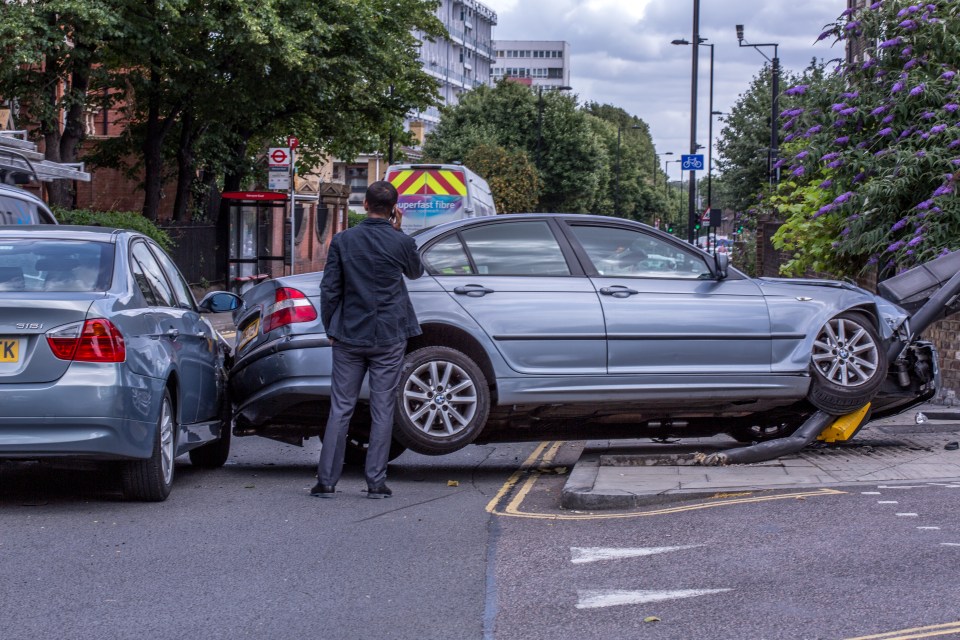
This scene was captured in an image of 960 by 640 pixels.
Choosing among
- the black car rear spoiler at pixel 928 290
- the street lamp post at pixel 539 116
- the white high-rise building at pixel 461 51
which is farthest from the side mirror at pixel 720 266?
the white high-rise building at pixel 461 51

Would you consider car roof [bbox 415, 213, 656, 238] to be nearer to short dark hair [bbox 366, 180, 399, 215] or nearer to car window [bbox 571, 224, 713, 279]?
car window [bbox 571, 224, 713, 279]

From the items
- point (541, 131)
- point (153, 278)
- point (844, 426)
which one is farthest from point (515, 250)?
point (541, 131)

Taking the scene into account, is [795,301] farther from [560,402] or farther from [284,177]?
[284,177]

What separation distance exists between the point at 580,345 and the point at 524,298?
45 centimetres

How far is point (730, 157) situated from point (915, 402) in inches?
1790

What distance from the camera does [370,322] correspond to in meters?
7.83

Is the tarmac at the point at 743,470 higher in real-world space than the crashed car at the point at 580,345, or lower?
lower

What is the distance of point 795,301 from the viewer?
9133 millimetres

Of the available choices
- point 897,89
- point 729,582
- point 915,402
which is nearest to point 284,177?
point 897,89

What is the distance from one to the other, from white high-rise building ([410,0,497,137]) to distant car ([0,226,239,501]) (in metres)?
105

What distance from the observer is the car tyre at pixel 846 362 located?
9148 mm

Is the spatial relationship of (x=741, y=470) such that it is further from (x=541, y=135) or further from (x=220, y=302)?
(x=541, y=135)

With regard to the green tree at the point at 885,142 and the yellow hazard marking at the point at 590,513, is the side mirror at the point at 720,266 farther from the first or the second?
the green tree at the point at 885,142

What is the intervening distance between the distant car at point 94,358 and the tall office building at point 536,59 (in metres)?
178
